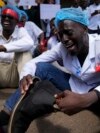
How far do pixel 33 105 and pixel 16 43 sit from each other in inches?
72.7

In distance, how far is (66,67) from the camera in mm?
3393

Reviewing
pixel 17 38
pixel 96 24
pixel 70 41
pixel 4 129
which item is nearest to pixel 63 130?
pixel 4 129

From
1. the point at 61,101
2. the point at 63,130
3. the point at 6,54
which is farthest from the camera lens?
the point at 6,54

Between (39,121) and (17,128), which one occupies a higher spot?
(17,128)

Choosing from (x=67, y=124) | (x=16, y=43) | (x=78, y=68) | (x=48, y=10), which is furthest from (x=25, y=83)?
(x=48, y=10)

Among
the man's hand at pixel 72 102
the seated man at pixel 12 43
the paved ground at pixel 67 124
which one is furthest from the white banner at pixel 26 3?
the man's hand at pixel 72 102

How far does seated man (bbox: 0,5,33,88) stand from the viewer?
4.61m

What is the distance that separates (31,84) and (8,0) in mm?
5598

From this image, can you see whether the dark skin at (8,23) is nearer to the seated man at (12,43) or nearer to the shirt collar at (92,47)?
the seated man at (12,43)

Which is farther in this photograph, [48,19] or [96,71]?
[48,19]

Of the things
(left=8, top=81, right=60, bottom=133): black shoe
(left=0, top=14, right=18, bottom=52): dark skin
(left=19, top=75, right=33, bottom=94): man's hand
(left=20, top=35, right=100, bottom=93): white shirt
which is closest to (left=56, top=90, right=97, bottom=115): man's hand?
(left=8, top=81, right=60, bottom=133): black shoe

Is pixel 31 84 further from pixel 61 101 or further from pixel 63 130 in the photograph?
pixel 63 130

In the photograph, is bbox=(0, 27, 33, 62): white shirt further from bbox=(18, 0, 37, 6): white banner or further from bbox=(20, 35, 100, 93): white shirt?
bbox=(18, 0, 37, 6): white banner

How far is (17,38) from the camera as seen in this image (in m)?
4.99
